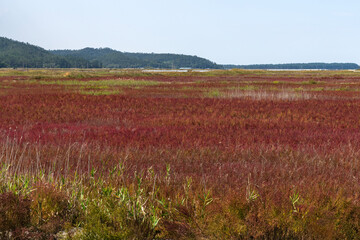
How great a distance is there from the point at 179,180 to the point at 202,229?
184 centimetres

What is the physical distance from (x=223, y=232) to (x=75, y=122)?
1150 cm

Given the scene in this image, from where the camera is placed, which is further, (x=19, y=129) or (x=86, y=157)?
(x=19, y=129)

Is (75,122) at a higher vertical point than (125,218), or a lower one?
lower

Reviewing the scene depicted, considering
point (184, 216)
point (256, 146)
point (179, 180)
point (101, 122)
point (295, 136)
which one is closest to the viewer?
point (184, 216)

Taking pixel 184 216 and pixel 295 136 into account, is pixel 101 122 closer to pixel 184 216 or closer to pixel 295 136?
pixel 295 136

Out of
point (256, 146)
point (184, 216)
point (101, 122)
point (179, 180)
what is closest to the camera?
point (184, 216)

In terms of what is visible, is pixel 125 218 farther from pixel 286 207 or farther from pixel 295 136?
pixel 295 136

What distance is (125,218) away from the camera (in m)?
3.96

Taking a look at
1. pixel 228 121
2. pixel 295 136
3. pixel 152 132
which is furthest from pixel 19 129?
pixel 295 136

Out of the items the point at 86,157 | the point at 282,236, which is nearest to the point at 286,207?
the point at 282,236

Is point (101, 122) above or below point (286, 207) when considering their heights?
below

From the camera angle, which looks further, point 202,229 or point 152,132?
point 152,132

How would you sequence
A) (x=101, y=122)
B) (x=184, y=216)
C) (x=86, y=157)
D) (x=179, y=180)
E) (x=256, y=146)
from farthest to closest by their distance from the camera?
1. (x=101, y=122)
2. (x=256, y=146)
3. (x=86, y=157)
4. (x=179, y=180)
5. (x=184, y=216)

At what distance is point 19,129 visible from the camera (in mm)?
11461
